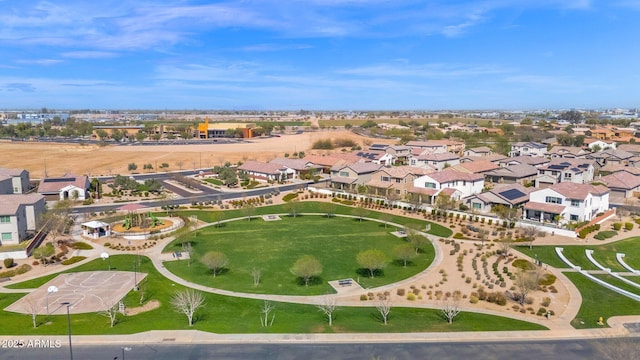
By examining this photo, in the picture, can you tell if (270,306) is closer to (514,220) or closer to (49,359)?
(49,359)

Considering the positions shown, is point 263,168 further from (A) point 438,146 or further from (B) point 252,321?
(B) point 252,321

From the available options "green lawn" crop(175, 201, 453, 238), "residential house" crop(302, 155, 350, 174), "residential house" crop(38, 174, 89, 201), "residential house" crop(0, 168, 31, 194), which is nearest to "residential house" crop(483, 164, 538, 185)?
"green lawn" crop(175, 201, 453, 238)

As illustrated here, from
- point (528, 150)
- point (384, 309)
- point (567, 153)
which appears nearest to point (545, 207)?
point (384, 309)

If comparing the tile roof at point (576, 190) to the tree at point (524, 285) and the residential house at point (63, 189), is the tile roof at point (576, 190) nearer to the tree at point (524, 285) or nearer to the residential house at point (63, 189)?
the tree at point (524, 285)

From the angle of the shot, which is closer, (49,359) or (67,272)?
(49,359)

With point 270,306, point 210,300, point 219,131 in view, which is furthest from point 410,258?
point 219,131

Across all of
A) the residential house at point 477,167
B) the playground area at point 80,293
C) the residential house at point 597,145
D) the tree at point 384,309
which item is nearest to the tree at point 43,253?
the playground area at point 80,293
